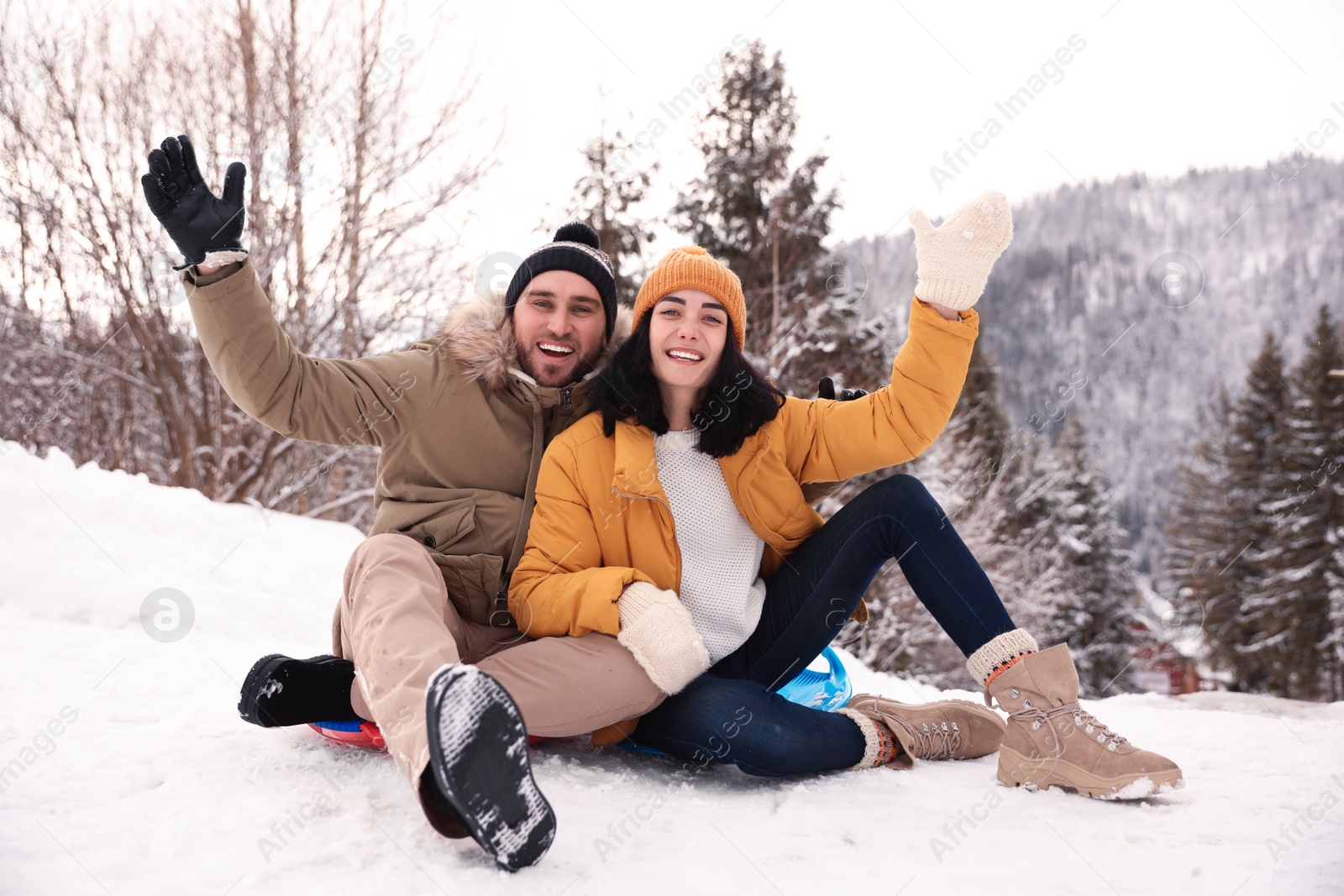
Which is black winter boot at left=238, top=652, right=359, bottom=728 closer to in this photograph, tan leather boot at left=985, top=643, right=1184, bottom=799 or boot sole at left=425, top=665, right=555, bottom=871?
boot sole at left=425, top=665, right=555, bottom=871

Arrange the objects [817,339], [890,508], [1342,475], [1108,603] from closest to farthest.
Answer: [890,508] < [817,339] < [1342,475] < [1108,603]

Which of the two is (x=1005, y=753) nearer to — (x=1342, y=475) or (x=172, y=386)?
(x=172, y=386)

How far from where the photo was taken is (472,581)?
1.96 metres

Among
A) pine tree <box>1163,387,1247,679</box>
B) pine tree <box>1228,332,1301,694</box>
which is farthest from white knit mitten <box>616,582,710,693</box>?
pine tree <box>1163,387,1247,679</box>

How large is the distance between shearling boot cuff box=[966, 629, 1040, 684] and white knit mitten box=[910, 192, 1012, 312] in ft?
2.46

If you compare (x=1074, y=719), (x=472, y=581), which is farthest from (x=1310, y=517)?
(x=472, y=581)

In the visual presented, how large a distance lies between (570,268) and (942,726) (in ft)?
5.19

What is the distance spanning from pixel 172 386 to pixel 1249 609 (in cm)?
2205

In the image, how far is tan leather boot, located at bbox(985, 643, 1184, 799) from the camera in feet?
5.54

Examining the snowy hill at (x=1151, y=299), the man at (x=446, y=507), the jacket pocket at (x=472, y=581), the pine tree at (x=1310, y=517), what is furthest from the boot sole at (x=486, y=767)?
the snowy hill at (x=1151, y=299)

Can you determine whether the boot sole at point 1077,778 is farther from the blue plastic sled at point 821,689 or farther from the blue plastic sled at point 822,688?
the blue plastic sled at point 821,689

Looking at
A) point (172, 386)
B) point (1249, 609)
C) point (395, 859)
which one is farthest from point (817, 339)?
point (1249, 609)

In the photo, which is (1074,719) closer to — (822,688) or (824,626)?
(824,626)

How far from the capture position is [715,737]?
179cm
